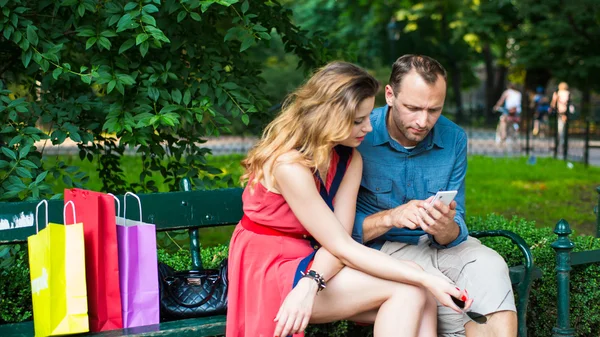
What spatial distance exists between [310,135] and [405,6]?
23.0 meters

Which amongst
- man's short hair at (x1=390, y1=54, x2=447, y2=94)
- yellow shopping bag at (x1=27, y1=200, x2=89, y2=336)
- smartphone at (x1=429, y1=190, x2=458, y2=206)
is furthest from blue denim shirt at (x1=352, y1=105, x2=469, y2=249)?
yellow shopping bag at (x1=27, y1=200, x2=89, y2=336)

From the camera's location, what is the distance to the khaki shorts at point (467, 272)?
Result: 3.21 meters

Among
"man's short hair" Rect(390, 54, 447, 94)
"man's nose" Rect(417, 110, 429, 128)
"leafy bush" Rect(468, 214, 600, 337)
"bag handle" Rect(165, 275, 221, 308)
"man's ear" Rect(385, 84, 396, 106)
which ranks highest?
"man's short hair" Rect(390, 54, 447, 94)

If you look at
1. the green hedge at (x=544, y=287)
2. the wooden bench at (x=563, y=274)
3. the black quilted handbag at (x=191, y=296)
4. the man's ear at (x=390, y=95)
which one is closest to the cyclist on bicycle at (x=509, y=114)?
the green hedge at (x=544, y=287)

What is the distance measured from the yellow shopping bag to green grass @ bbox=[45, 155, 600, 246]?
350cm

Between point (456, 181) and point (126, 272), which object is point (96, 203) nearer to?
point (126, 272)

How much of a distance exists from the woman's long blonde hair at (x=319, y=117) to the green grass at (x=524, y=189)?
11.2 ft

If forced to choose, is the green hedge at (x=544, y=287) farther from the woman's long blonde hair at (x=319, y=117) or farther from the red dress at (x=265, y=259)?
the woman's long blonde hair at (x=319, y=117)

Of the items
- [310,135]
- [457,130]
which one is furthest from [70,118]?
[457,130]

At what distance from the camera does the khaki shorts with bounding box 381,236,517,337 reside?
3.21 metres

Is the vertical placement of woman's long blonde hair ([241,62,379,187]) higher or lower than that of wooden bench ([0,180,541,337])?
higher

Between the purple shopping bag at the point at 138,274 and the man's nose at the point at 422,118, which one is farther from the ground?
the man's nose at the point at 422,118

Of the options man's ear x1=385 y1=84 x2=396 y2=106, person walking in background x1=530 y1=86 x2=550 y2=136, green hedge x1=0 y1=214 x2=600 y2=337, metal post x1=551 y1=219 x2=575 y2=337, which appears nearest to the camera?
man's ear x1=385 y1=84 x2=396 y2=106

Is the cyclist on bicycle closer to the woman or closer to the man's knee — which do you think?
the man's knee
